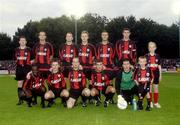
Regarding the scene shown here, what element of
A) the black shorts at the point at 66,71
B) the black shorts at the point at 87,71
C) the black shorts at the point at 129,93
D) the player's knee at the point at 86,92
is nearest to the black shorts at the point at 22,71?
the black shorts at the point at 66,71

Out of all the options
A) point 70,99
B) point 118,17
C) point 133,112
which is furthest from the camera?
point 118,17

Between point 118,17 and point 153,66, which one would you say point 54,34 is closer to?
point 118,17

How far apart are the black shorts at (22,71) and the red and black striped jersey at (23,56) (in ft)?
0.34

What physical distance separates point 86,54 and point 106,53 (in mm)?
566

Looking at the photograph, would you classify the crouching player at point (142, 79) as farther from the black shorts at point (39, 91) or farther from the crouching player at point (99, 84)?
the black shorts at point (39, 91)

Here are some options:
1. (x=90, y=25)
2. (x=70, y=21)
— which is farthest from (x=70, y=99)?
(x=70, y=21)

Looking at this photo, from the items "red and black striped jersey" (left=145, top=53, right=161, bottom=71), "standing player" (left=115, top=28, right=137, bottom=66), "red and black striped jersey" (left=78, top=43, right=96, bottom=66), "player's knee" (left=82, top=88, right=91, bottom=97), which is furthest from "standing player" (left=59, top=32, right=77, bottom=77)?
"red and black striped jersey" (left=145, top=53, right=161, bottom=71)

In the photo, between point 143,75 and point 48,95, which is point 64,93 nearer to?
point 48,95

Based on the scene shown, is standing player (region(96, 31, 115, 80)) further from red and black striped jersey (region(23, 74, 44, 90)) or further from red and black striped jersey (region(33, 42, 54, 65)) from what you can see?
red and black striped jersey (region(23, 74, 44, 90))

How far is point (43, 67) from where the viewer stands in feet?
41.8

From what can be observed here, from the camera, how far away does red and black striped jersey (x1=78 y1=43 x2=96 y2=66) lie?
41.8ft

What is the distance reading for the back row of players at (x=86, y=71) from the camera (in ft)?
38.0

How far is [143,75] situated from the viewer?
11328 millimetres

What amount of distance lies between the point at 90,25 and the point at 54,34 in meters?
6.75
